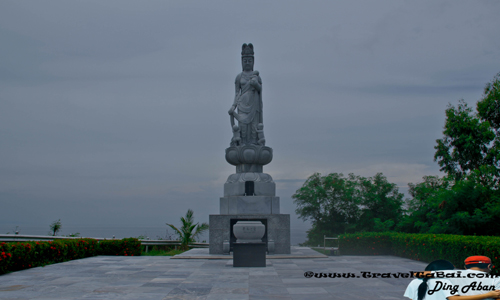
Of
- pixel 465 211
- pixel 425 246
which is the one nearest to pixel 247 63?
pixel 425 246

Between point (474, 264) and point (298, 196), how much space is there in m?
23.9

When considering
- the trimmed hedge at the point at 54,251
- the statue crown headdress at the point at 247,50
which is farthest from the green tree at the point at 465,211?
the trimmed hedge at the point at 54,251

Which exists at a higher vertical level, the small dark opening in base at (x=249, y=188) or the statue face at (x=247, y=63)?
the statue face at (x=247, y=63)

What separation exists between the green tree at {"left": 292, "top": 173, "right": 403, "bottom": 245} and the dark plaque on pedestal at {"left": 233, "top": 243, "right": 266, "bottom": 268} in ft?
48.8

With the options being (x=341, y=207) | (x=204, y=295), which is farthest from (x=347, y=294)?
(x=341, y=207)

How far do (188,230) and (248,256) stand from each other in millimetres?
9197

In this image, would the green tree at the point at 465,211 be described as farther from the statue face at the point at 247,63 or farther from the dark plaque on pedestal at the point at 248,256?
the statue face at the point at 247,63

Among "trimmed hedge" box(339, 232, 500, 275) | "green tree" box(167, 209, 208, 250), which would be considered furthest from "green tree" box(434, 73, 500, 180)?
"green tree" box(167, 209, 208, 250)

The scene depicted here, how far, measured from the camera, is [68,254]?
40.8 ft

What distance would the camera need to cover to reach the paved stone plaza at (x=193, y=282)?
273 inches

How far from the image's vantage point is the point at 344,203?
25656mm

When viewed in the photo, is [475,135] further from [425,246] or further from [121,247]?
[121,247]

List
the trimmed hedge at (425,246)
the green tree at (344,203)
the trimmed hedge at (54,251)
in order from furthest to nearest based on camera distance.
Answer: the green tree at (344,203), the trimmed hedge at (54,251), the trimmed hedge at (425,246)

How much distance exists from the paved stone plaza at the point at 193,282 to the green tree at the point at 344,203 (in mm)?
13123
